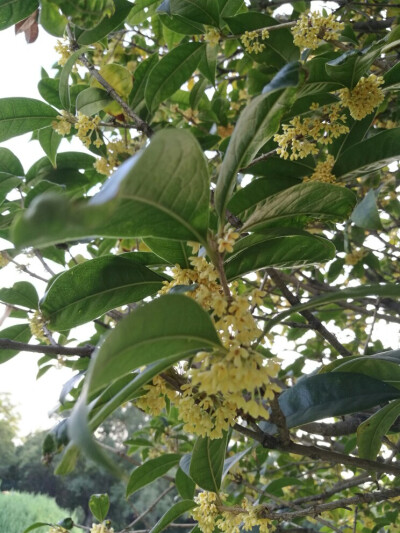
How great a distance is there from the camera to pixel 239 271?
0.90 meters

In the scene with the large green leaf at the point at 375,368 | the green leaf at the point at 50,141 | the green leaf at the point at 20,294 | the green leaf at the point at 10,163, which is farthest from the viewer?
the green leaf at the point at 10,163

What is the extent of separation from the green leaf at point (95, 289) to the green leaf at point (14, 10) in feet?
2.31

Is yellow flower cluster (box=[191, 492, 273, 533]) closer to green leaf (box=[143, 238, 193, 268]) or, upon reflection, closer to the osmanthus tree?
the osmanthus tree

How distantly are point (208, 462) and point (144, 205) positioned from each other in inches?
28.4

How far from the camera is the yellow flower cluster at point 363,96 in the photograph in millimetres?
1096

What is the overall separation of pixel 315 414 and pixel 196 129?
140 centimetres

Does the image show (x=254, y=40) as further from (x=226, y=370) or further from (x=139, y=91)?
(x=226, y=370)

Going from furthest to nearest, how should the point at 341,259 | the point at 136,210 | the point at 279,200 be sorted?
the point at 341,259, the point at 279,200, the point at 136,210

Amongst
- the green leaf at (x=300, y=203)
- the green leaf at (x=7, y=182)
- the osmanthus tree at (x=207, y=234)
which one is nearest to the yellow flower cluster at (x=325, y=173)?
the osmanthus tree at (x=207, y=234)

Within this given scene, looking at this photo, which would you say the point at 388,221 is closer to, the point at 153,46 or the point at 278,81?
the point at 153,46

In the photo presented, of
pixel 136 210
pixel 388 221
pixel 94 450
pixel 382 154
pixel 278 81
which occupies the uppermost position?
pixel 388 221

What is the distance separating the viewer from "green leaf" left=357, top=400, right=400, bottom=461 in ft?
3.22

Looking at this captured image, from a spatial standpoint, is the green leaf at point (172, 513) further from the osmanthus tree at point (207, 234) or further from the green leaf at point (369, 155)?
the green leaf at point (369, 155)

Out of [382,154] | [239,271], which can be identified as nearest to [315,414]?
[239,271]
